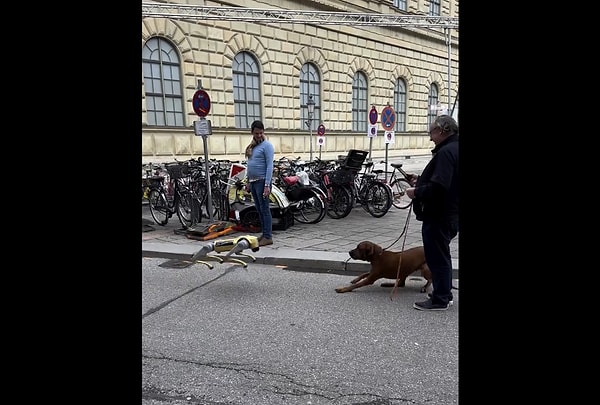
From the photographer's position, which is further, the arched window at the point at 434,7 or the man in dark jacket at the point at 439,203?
the arched window at the point at 434,7

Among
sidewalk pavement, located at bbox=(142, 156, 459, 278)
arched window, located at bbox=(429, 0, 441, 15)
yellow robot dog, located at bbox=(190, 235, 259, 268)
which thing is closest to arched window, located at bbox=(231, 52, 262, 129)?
sidewalk pavement, located at bbox=(142, 156, 459, 278)

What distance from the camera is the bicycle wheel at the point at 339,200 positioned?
393 inches

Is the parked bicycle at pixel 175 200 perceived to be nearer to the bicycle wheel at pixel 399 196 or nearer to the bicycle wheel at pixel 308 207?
the bicycle wheel at pixel 308 207

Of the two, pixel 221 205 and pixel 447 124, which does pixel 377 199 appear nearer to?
pixel 221 205

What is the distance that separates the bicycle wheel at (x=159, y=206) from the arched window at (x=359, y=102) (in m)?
17.5

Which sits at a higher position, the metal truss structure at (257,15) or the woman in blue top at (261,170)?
the metal truss structure at (257,15)

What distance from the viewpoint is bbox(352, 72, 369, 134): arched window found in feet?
84.0

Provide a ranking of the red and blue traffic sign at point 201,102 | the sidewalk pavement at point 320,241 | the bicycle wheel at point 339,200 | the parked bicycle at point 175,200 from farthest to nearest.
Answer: the bicycle wheel at point 339,200
the parked bicycle at point 175,200
the red and blue traffic sign at point 201,102
the sidewalk pavement at point 320,241

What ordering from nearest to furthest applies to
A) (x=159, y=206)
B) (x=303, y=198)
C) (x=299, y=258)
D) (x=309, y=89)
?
1. (x=299, y=258)
2. (x=303, y=198)
3. (x=159, y=206)
4. (x=309, y=89)

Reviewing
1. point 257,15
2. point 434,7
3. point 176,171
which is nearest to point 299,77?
point 257,15

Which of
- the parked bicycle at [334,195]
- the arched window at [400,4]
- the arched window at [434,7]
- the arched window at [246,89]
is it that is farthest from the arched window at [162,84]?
the arched window at [434,7]

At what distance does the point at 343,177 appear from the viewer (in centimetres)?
986

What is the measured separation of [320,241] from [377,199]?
3.03 metres
